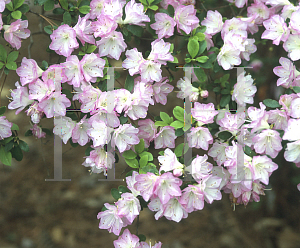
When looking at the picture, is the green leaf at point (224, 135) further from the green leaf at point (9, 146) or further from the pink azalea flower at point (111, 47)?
the green leaf at point (9, 146)

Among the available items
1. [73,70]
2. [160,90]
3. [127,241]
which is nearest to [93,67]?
[73,70]

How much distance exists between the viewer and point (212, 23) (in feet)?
4.58

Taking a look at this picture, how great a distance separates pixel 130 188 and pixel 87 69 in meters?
0.47

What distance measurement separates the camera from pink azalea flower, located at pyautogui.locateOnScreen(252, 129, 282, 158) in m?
1.18

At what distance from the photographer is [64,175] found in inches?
113

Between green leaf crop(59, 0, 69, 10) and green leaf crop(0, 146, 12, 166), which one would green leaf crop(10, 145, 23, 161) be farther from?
green leaf crop(59, 0, 69, 10)

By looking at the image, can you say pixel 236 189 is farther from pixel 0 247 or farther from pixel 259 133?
pixel 0 247

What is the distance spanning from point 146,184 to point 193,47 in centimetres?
54

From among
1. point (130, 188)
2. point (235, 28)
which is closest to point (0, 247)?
point (130, 188)

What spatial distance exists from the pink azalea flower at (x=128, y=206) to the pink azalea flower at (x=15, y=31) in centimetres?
74

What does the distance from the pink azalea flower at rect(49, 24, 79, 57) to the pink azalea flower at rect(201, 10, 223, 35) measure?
538 mm

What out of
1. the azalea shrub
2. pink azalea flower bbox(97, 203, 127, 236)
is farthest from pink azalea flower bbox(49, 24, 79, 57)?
pink azalea flower bbox(97, 203, 127, 236)

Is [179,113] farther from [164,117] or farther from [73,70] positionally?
[73,70]

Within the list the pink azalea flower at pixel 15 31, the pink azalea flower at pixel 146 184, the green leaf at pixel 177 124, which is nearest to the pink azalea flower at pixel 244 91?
the green leaf at pixel 177 124
